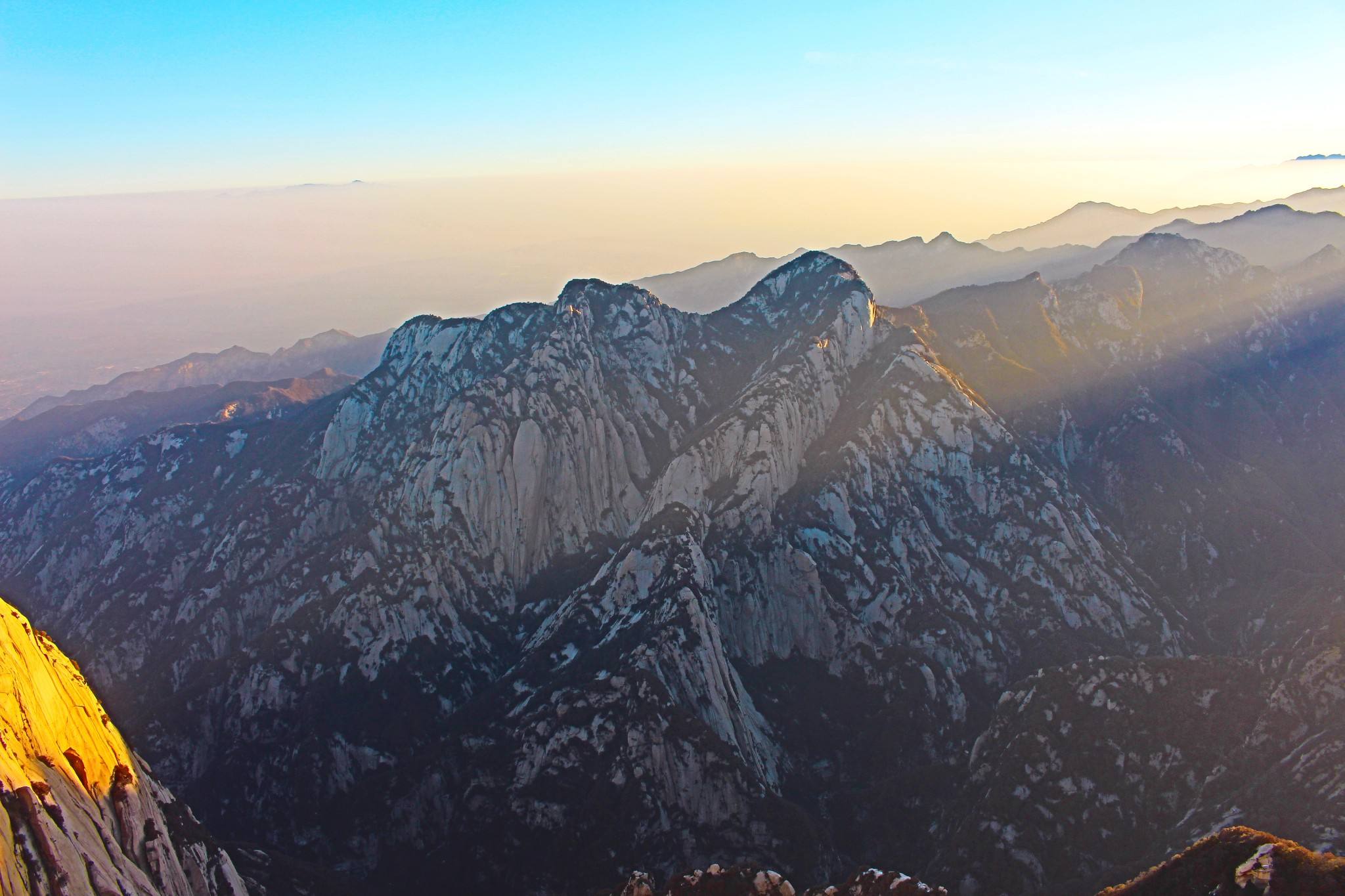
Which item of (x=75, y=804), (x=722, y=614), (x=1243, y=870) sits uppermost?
(x=75, y=804)

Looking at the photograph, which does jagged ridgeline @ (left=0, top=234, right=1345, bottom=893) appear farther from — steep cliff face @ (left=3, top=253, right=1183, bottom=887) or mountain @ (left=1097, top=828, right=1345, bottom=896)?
mountain @ (left=1097, top=828, right=1345, bottom=896)

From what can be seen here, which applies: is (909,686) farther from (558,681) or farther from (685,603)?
(558,681)

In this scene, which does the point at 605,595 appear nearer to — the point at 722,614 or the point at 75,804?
the point at 722,614

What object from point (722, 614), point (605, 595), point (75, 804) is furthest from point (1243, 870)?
point (605, 595)

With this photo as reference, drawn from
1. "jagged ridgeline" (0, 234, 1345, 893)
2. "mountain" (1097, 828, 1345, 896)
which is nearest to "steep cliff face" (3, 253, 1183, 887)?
"jagged ridgeline" (0, 234, 1345, 893)

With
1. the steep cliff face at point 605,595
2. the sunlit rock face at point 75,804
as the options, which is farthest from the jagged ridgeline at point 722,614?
the sunlit rock face at point 75,804
